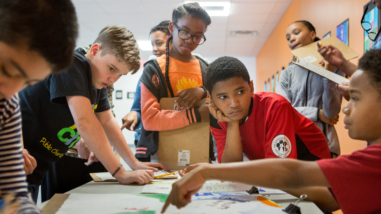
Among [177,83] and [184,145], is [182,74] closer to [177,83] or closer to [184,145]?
[177,83]

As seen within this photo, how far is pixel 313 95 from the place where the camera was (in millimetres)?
1576

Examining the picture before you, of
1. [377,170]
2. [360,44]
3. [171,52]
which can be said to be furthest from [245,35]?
[377,170]

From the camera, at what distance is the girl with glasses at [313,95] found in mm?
1473

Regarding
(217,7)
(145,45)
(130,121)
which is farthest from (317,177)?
(145,45)

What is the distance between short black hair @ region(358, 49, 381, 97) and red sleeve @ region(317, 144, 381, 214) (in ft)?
0.52

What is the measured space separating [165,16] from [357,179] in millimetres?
4829

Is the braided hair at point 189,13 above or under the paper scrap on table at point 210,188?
above

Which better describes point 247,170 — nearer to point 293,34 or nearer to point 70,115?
point 70,115

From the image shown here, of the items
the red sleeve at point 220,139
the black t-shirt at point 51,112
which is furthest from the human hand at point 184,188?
the red sleeve at point 220,139

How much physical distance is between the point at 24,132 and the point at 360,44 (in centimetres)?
236

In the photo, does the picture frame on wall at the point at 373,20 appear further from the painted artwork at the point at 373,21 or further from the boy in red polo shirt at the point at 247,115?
the boy in red polo shirt at the point at 247,115

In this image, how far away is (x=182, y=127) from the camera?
1.39 metres

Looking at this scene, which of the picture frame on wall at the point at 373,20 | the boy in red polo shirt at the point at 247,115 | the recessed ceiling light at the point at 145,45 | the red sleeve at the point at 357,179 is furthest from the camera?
the recessed ceiling light at the point at 145,45

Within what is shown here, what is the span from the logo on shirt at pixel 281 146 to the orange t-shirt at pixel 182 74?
2.05ft
